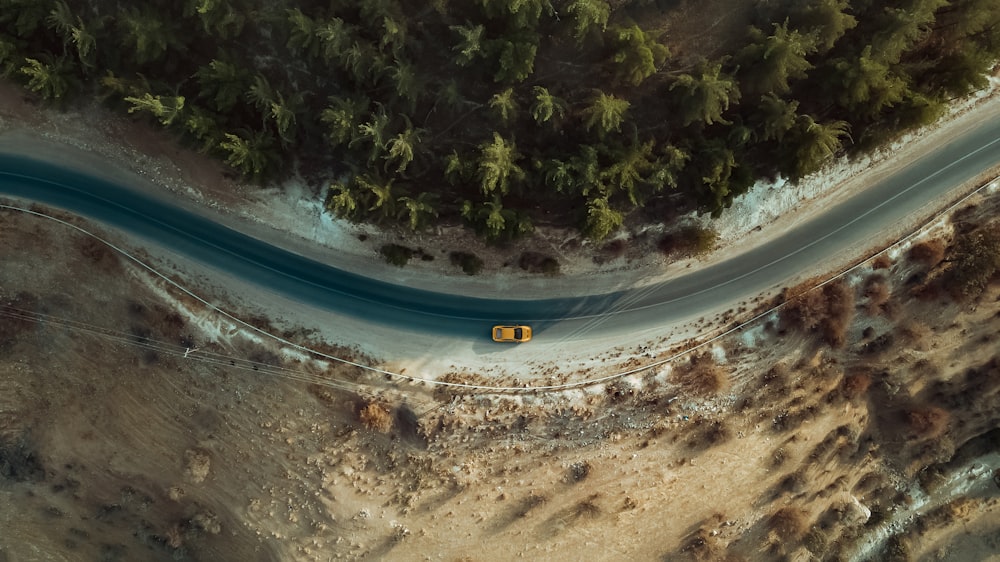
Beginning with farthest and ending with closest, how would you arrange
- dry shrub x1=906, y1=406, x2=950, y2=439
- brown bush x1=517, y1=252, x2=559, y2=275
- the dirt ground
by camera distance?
dry shrub x1=906, y1=406, x2=950, y2=439 < the dirt ground < brown bush x1=517, y1=252, x2=559, y2=275

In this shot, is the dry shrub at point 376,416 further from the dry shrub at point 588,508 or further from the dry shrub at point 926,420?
the dry shrub at point 926,420

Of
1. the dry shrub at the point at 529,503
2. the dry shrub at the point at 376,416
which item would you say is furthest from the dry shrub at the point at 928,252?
the dry shrub at the point at 376,416

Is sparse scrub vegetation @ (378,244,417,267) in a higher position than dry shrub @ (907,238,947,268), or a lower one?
higher

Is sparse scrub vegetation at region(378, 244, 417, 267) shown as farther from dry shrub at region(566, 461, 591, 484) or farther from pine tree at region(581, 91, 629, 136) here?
dry shrub at region(566, 461, 591, 484)

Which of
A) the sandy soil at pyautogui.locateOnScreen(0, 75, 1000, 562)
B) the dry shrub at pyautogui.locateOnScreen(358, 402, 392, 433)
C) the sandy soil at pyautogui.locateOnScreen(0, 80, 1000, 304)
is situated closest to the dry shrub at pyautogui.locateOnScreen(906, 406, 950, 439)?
the sandy soil at pyautogui.locateOnScreen(0, 75, 1000, 562)

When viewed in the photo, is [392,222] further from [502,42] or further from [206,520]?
[206,520]

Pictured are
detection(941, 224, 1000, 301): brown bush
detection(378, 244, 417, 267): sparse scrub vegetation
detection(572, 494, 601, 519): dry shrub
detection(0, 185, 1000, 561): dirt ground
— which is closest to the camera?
detection(378, 244, 417, 267): sparse scrub vegetation

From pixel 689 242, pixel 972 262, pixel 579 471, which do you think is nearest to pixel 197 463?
pixel 579 471

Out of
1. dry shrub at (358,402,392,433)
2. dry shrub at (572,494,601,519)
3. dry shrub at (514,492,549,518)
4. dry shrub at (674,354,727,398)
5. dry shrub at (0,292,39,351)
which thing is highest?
dry shrub at (0,292,39,351)
